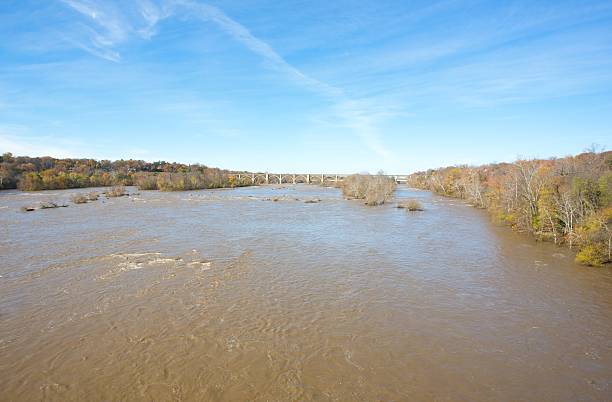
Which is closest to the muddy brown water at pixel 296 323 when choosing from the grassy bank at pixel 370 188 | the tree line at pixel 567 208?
the tree line at pixel 567 208

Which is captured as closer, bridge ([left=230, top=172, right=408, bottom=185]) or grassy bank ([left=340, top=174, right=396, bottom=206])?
grassy bank ([left=340, top=174, right=396, bottom=206])

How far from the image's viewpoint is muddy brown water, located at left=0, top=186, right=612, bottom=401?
7688mm

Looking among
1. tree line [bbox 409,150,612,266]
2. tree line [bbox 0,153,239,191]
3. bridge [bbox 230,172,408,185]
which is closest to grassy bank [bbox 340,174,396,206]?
tree line [bbox 409,150,612,266]

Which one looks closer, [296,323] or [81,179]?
[296,323]

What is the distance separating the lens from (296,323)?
1064cm

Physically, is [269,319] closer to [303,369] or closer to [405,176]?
[303,369]

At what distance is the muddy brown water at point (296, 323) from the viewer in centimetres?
769

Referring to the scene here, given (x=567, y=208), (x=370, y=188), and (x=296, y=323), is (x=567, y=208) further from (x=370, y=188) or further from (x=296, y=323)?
(x=370, y=188)

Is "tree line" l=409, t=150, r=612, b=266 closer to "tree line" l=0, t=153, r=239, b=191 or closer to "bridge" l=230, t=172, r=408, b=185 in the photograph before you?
"tree line" l=0, t=153, r=239, b=191

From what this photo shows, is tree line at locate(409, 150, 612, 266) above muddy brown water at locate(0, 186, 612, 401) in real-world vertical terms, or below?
above

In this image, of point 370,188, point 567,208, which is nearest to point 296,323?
point 567,208

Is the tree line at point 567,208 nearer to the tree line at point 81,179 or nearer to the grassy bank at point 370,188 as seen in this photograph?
the grassy bank at point 370,188

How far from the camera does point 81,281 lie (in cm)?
1396

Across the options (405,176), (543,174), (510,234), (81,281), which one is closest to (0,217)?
(81,281)
